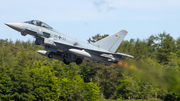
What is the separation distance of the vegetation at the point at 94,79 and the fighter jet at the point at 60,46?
1.78 m

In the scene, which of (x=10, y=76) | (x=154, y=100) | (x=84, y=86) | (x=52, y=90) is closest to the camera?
(x=10, y=76)

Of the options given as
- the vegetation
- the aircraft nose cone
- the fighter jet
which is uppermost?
the aircraft nose cone

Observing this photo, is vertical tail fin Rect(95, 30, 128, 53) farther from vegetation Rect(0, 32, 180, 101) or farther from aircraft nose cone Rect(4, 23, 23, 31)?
aircraft nose cone Rect(4, 23, 23, 31)

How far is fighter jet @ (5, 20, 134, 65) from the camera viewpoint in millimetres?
20281

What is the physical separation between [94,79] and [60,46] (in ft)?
172

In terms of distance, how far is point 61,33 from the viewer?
22.0 metres

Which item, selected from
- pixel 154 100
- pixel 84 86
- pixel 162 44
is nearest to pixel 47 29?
pixel 84 86

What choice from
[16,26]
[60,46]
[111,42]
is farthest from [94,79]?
[16,26]

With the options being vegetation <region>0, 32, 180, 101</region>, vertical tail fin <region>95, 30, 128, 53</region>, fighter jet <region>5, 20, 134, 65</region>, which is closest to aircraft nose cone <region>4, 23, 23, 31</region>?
fighter jet <region>5, 20, 134, 65</region>

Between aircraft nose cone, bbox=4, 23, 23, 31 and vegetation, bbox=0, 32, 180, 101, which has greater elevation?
aircraft nose cone, bbox=4, 23, 23, 31

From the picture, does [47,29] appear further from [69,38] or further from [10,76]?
[10,76]

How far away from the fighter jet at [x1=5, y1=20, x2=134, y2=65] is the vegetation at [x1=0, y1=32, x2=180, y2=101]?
69.9 inches

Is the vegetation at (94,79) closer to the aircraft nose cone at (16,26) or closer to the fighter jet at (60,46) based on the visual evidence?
the fighter jet at (60,46)

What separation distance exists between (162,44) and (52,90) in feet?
198
